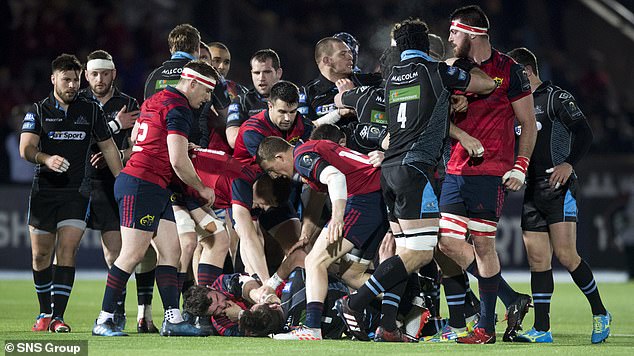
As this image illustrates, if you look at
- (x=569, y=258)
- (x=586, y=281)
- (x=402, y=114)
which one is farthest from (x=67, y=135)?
(x=586, y=281)

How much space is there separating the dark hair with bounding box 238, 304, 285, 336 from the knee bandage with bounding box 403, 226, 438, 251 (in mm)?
1201

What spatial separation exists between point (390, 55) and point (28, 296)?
20.9ft

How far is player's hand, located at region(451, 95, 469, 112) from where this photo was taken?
8328mm

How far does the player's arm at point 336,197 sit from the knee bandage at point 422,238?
486 millimetres

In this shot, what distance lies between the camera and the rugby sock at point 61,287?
9383 millimetres

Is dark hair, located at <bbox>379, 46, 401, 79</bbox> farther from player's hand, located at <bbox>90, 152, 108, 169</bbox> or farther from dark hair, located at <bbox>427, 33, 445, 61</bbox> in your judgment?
player's hand, located at <bbox>90, 152, 108, 169</bbox>

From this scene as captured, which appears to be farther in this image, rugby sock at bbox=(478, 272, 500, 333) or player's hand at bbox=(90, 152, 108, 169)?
player's hand at bbox=(90, 152, 108, 169)

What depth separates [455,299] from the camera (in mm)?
8609

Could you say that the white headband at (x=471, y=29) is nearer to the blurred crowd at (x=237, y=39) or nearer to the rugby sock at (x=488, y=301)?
the rugby sock at (x=488, y=301)

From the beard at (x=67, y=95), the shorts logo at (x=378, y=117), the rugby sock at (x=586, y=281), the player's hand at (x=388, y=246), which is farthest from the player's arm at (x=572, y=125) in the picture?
the beard at (x=67, y=95)

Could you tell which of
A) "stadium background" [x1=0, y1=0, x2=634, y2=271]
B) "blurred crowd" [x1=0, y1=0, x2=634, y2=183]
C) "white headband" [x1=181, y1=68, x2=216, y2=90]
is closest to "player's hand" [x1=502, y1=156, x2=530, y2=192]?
"white headband" [x1=181, y1=68, x2=216, y2=90]

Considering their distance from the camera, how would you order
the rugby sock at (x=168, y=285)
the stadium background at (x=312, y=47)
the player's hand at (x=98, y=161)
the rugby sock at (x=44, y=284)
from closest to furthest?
the rugby sock at (x=168, y=285)
the rugby sock at (x=44, y=284)
the player's hand at (x=98, y=161)
the stadium background at (x=312, y=47)

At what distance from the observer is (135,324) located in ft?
33.6

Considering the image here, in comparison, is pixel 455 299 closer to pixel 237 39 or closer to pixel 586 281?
pixel 586 281
